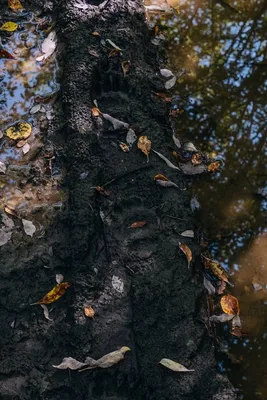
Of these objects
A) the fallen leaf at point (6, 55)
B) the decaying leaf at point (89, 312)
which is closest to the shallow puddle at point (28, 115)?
the fallen leaf at point (6, 55)

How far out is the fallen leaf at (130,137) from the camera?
328 cm

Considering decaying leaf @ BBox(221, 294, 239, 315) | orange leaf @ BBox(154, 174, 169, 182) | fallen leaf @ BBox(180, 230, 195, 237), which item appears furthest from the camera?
orange leaf @ BBox(154, 174, 169, 182)

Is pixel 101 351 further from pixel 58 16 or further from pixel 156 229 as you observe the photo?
pixel 58 16

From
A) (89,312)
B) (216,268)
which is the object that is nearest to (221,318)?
(216,268)

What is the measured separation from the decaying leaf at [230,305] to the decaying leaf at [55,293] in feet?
2.68

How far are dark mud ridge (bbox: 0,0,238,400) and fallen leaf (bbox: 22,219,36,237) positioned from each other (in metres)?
0.06

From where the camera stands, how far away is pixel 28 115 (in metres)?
3.67

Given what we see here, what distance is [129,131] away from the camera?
3.34 m

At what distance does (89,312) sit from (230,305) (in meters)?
0.75

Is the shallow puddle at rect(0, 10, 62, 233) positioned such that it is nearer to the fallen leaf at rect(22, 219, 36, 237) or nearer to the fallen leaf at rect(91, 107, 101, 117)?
the fallen leaf at rect(22, 219, 36, 237)

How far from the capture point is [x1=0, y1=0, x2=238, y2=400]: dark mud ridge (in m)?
2.29

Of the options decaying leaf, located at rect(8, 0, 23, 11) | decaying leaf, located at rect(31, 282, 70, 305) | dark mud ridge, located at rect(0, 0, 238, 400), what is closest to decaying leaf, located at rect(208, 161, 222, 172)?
dark mud ridge, located at rect(0, 0, 238, 400)

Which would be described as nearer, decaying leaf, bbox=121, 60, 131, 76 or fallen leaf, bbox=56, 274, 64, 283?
fallen leaf, bbox=56, 274, 64, 283

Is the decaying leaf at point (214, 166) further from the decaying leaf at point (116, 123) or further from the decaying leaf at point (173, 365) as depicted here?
the decaying leaf at point (173, 365)
